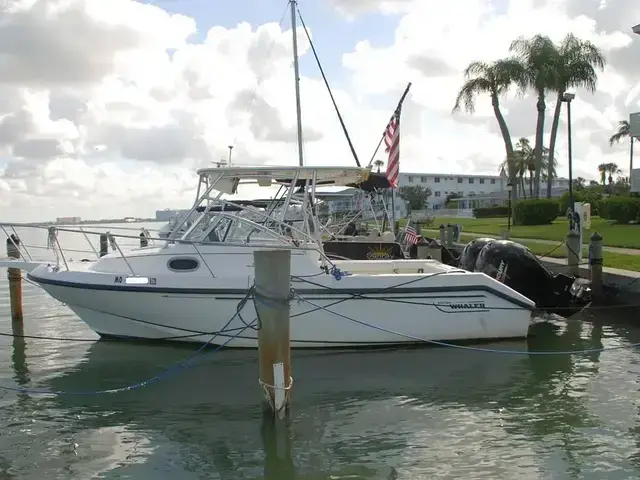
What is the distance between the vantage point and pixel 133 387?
9.02m

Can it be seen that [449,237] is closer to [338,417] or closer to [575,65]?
[338,417]

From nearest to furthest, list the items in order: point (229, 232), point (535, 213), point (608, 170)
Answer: point (229, 232) → point (535, 213) → point (608, 170)

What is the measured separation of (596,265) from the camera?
15.1 meters

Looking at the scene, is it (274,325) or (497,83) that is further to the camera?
(497,83)

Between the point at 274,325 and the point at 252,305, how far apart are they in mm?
3655

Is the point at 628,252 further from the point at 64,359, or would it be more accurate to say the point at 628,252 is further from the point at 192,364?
the point at 64,359

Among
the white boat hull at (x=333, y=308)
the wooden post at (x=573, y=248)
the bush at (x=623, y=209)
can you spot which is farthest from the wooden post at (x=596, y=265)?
the bush at (x=623, y=209)

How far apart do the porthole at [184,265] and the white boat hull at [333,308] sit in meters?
0.31

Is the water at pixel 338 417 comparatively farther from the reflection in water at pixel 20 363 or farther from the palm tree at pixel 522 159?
the palm tree at pixel 522 159

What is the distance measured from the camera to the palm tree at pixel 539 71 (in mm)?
42719

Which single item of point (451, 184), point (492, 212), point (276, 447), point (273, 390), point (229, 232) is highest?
point (451, 184)

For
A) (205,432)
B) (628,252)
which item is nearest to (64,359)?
(205,432)

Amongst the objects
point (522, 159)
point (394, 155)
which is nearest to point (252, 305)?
→ point (394, 155)

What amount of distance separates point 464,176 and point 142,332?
97963 mm
